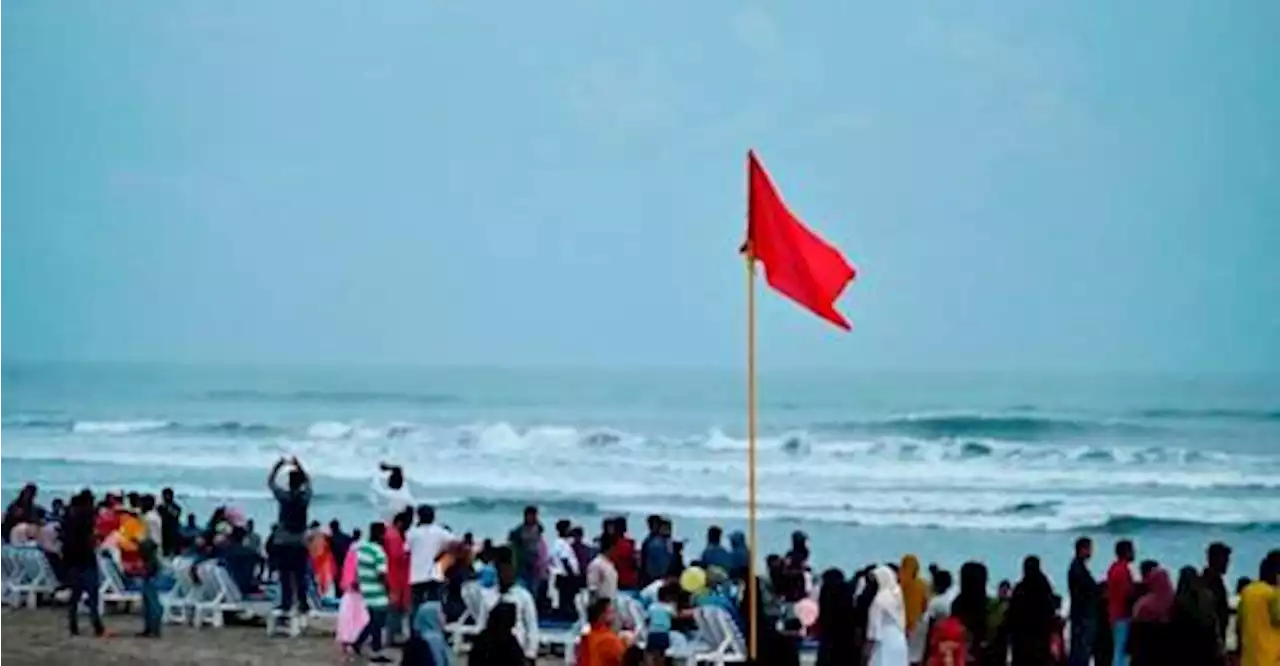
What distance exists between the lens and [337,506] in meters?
40.2

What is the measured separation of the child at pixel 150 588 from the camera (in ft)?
51.7

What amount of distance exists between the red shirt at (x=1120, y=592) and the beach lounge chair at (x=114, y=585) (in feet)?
22.7

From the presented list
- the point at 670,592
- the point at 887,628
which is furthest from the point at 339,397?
the point at 887,628

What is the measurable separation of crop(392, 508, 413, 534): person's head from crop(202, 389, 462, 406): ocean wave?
4813 centimetres

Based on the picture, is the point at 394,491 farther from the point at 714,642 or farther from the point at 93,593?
the point at 714,642

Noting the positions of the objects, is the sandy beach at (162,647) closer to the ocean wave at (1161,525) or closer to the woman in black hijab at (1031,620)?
the woman in black hijab at (1031,620)

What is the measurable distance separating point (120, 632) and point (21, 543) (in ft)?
7.40

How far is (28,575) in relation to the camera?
1803 centimetres

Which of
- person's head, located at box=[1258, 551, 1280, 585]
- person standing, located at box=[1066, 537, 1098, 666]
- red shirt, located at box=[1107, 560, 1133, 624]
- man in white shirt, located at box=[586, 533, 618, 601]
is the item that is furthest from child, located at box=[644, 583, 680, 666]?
person's head, located at box=[1258, 551, 1280, 585]

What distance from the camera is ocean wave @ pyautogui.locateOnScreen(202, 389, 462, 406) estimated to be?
6481cm

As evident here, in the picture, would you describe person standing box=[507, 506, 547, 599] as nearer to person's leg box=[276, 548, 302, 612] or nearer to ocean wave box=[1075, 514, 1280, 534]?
person's leg box=[276, 548, 302, 612]

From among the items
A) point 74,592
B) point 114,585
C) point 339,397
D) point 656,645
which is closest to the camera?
point 656,645

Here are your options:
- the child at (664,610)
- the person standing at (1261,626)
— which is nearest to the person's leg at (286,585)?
the child at (664,610)

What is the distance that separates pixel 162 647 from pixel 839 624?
15.3 ft
